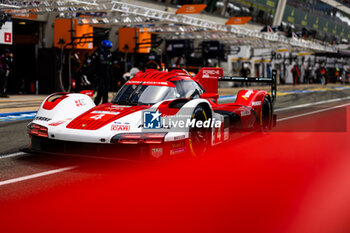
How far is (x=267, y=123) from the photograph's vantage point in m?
8.45

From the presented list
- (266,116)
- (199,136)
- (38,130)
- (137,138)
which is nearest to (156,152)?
(137,138)

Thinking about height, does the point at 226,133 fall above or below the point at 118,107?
below

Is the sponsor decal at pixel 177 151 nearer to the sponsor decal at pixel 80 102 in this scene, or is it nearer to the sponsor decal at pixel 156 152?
the sponsor decal at pixel 156 152

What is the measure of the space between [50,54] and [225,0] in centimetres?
1948

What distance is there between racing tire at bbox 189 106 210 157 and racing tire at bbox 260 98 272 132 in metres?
2.39

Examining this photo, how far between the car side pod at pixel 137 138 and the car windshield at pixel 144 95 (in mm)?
1046

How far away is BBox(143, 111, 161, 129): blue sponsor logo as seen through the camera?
→ 209 inches

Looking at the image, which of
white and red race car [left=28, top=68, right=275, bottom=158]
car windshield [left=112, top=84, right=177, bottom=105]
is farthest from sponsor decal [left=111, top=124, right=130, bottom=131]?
car windshield [left=112, top=84, right=177, bottom=105]

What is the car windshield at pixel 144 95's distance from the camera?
6.09 metres

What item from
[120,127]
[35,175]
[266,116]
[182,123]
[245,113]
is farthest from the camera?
[266,116]

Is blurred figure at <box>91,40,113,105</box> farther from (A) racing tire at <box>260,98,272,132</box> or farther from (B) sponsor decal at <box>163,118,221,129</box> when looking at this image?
(B) sponsor decal at <box>163,118,221,129</box>

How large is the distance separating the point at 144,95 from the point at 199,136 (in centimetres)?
94

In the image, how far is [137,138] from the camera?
495 cm

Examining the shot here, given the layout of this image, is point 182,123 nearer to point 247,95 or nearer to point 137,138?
point 137,138
